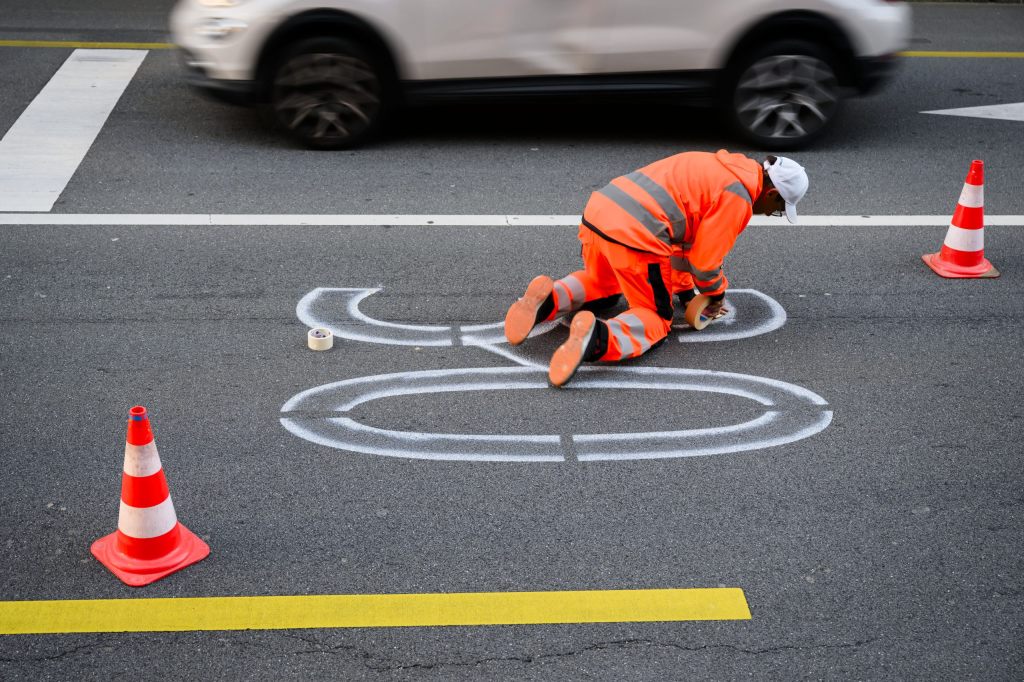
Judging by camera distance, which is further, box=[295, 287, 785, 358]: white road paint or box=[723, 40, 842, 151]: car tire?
box=[723, 40, 842, 151]: car tire

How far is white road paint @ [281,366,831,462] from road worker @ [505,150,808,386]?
209mm

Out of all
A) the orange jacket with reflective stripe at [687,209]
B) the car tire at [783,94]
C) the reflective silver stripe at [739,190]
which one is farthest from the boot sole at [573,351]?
the car tire at [783,94]

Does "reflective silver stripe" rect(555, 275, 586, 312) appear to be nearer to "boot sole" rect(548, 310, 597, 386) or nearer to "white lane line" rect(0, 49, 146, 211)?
"boot sole" rect(548, 310, 597, 386)

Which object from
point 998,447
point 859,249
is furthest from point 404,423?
point 859,249

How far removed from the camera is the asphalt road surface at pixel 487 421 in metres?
4.13

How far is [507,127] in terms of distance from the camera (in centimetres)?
923

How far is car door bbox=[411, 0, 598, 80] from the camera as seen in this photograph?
8227 mm

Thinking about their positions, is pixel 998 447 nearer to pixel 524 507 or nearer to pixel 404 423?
pixel 524 507

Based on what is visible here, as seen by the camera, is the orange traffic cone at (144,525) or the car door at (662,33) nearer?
the orange traffic cone at (144,525)

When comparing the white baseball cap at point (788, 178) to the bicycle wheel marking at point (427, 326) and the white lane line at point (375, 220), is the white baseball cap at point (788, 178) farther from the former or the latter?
the white lane line at point (375, 220)

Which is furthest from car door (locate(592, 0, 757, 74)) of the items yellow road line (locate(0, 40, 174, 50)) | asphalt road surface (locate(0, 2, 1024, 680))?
yellow road line (locate(0, 40, 174, 50))

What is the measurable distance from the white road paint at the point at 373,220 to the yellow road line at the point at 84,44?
3.88 meters

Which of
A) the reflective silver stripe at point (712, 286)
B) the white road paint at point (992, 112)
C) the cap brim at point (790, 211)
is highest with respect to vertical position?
the cap brim at point (790, 211)

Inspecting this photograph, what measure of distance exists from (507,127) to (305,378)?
4089 millimetres
